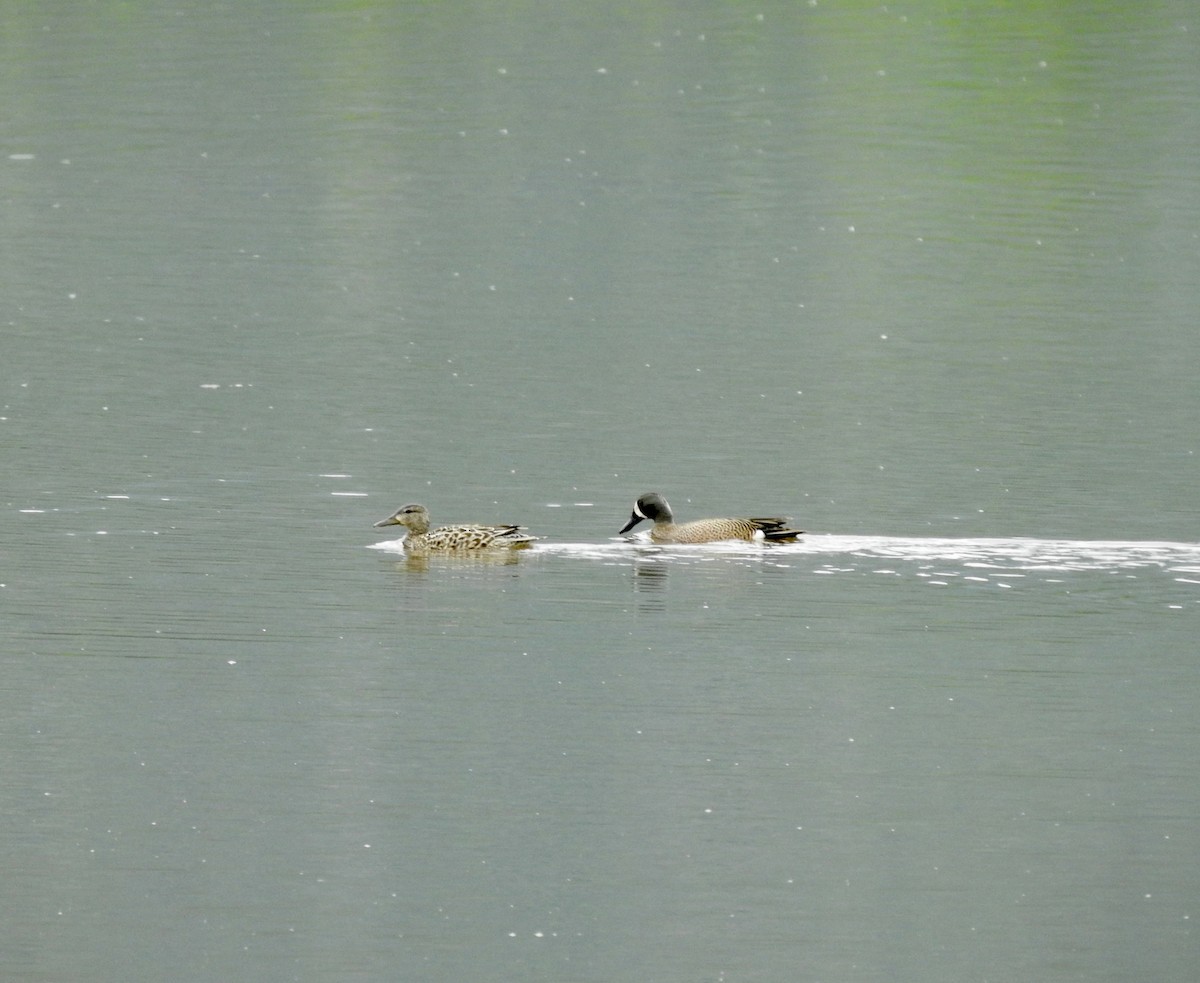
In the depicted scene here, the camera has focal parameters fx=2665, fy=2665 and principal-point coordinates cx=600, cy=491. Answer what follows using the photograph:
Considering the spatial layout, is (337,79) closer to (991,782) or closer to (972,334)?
(972,334)

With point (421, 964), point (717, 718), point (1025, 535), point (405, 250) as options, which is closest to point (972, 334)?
point (405, 250)

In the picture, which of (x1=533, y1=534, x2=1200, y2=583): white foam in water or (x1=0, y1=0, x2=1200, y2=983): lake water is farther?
(x1=533, y1=534, x2=1200, y2=583): white foam in water

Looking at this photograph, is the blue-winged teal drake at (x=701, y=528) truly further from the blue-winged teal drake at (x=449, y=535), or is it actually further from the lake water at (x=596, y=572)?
the blue-winged teal drake at (x=449, y=535)

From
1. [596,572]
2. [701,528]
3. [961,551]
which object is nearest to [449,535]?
[596,572]

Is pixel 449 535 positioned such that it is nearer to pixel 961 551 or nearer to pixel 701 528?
pixel 701 528

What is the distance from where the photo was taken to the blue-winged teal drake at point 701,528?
14453 millimetres

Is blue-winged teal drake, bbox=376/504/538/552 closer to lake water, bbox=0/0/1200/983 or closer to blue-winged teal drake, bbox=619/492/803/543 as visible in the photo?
lake water, bbox=0/0/1200/983

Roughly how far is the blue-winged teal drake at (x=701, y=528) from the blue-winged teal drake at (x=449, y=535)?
67 centimetres

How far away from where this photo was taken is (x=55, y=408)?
61.5 feet

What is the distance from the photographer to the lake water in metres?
8.60

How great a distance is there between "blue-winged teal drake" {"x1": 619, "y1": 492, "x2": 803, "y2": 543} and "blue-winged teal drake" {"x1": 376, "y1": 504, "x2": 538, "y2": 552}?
0.67 m

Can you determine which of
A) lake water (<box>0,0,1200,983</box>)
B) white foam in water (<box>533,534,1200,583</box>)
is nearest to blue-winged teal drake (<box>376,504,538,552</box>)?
lake water (<box>0,0,1200,983</box>)

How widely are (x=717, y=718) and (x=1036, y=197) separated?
23744mm

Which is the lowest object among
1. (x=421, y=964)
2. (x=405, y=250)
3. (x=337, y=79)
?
(x=421, y=964)
